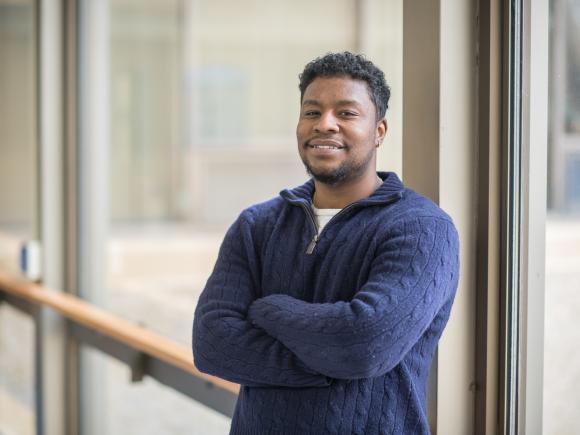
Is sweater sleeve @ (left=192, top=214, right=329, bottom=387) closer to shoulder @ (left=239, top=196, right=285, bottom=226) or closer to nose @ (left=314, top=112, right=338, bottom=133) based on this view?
shoulder @ (left=239, top=196, right=285, bottom=226)

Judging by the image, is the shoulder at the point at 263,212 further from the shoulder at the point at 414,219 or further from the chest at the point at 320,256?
the shoulder at the point at 414,219

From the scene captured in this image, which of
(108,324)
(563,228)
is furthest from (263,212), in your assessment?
(108,324)

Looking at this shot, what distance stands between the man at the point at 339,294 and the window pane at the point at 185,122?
0.34 m

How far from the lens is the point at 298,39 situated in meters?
4.02

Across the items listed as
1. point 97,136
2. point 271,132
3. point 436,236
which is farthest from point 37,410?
point 271,132

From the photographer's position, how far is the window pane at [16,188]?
10.9ft

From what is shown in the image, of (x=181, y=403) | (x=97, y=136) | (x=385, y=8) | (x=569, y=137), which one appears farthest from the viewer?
(x=97, y=136)

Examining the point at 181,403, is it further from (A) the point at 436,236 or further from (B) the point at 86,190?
(A) the point at 436,236

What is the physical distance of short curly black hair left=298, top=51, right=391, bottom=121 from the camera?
3.98ft

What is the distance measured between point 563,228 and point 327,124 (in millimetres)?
499

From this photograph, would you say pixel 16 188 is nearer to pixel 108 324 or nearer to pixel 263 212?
pixel 108 324

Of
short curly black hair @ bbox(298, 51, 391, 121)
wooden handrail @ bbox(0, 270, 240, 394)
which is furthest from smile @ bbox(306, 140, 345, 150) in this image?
wooden handrail @ bbox(0, 270, 240, 394)

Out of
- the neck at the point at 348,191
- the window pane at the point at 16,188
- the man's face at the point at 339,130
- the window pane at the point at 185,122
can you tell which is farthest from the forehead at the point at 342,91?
the window pane at the point at 16,188

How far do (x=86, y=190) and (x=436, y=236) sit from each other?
2.20 m
